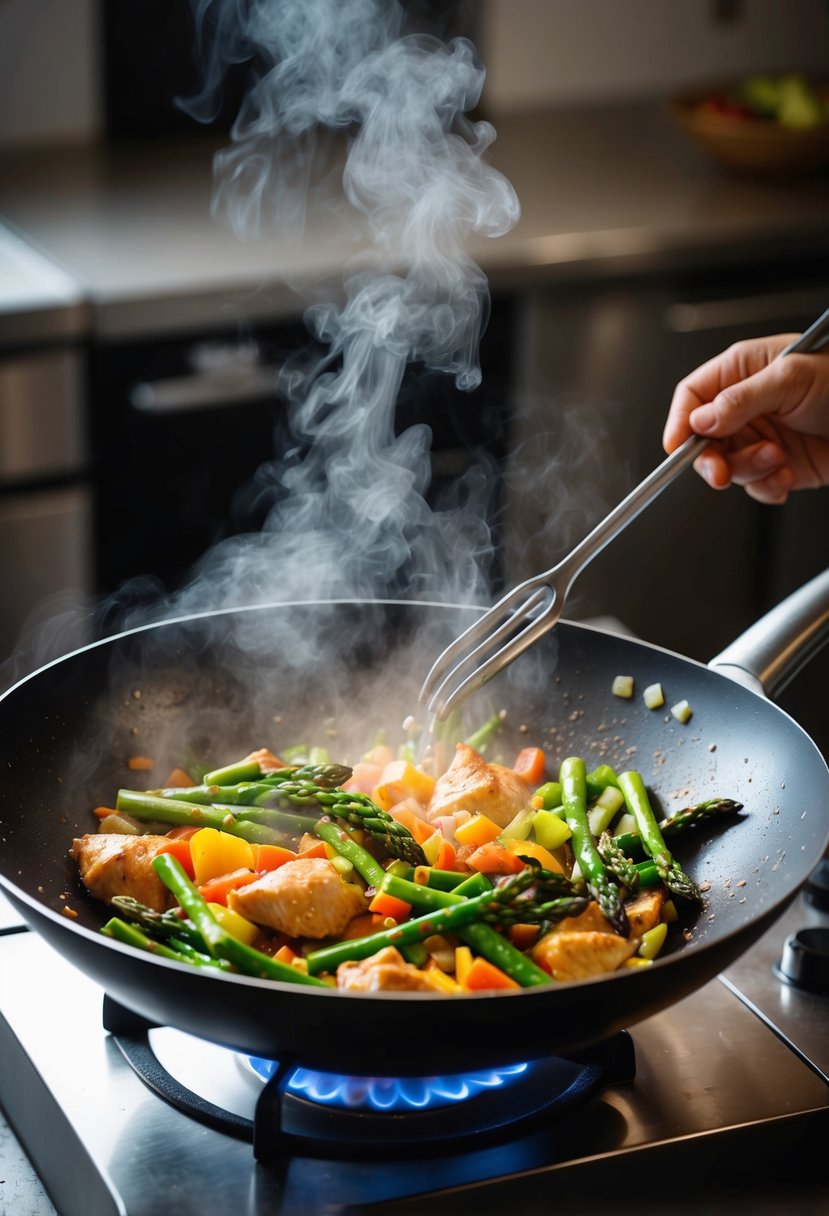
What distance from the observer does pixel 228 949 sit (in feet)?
4.02

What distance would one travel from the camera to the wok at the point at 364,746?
104 cm

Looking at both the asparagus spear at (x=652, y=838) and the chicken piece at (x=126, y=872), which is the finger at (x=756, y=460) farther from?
the chicken piece at (x=126, y=872)

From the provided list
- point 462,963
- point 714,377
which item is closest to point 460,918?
point 462,963

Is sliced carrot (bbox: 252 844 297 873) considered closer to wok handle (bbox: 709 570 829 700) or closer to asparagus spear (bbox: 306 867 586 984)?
asparagus spear (bbox: 306 867 586 984)

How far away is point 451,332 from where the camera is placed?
10.4 feet

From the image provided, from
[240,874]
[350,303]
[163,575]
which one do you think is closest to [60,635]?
[163,575]

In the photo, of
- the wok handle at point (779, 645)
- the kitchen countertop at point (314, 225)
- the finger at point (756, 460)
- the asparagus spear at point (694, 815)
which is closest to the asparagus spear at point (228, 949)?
the asparagus spear at point (694, 815)

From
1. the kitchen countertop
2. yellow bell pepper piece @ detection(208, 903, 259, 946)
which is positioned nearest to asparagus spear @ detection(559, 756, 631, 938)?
yellow bell pepper piece @ detection(208, 903, 259, 946)

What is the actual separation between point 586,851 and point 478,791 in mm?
141

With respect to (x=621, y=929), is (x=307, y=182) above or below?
above

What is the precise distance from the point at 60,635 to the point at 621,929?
179cm

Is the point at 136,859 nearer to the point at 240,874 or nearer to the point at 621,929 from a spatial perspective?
the point at 240,874

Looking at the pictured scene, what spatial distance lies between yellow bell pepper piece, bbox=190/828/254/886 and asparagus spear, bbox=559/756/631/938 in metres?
0.35

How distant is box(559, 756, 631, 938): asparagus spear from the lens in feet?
4.49
